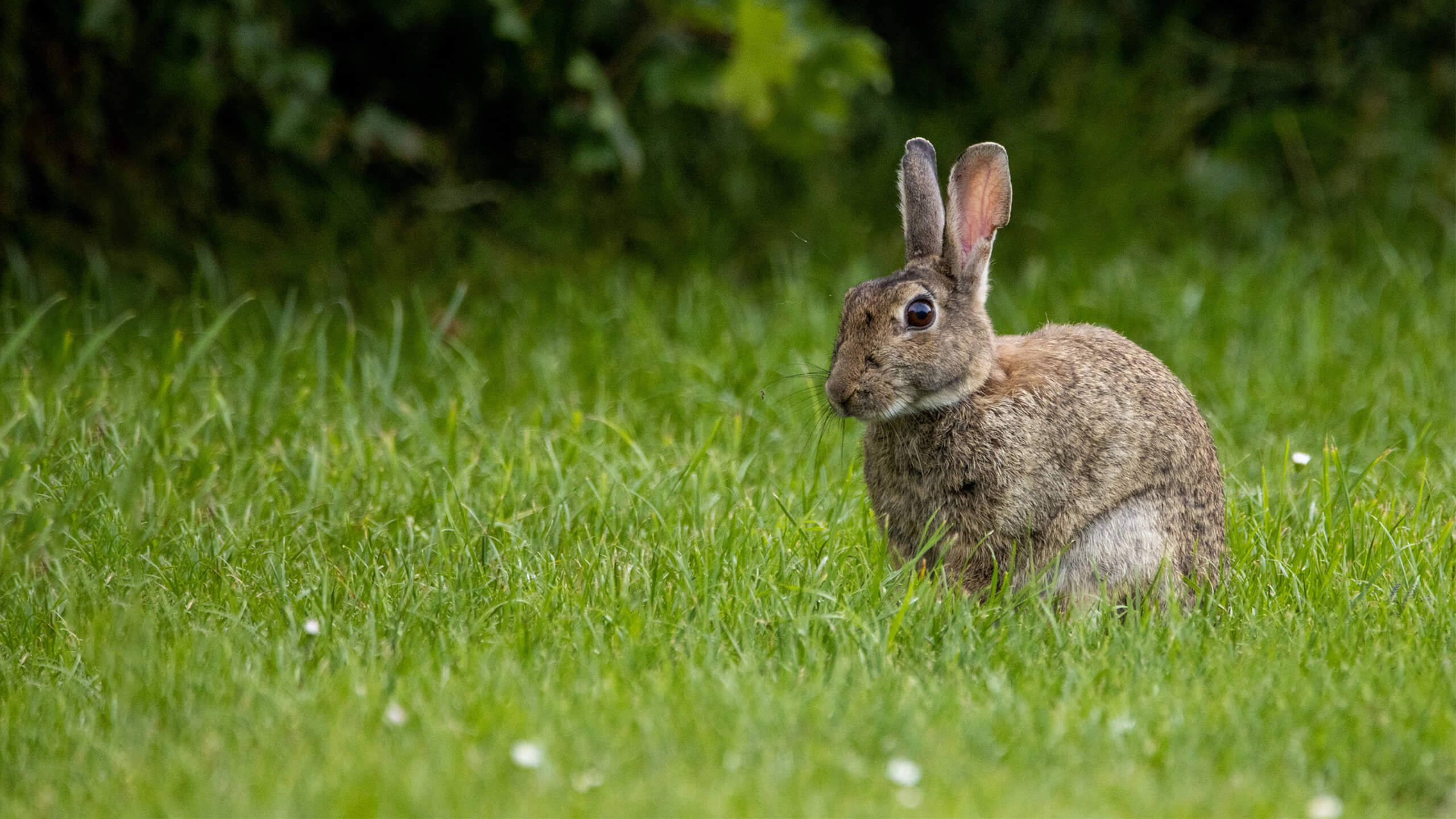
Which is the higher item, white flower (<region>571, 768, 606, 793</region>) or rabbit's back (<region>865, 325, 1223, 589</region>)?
rabbit's back (<region>865, 325, 1223, 589</region>)

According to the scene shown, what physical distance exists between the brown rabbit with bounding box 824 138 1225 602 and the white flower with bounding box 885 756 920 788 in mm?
1002

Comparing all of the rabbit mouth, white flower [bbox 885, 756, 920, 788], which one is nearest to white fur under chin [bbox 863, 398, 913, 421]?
the rabbit mouth

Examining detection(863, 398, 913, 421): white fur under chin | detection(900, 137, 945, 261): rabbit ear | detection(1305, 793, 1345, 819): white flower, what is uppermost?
detection(900, 137, 945, 261): rabbit ear

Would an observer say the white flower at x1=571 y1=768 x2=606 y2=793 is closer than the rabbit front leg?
Yes

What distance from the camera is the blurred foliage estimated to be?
6.15 m

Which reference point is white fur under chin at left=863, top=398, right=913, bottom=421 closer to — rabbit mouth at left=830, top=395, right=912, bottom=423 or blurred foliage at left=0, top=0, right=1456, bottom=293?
rabbit mouth at left=830, top=395, right=912, bottom=423

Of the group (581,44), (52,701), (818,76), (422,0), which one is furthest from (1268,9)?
(52,701)

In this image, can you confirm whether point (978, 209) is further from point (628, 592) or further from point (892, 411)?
point (628, 592)

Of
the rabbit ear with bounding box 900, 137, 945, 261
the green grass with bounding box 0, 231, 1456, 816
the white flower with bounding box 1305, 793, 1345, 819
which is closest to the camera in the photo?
the white flower with bounding box 1305, 793, 1345, 819

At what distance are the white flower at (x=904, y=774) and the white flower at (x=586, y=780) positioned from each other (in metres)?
0.46

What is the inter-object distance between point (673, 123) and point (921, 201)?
3.49 m

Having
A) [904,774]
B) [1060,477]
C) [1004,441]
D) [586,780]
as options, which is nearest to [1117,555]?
[1060,477]

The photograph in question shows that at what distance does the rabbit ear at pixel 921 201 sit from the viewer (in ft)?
12.8

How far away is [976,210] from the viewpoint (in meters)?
3.84
